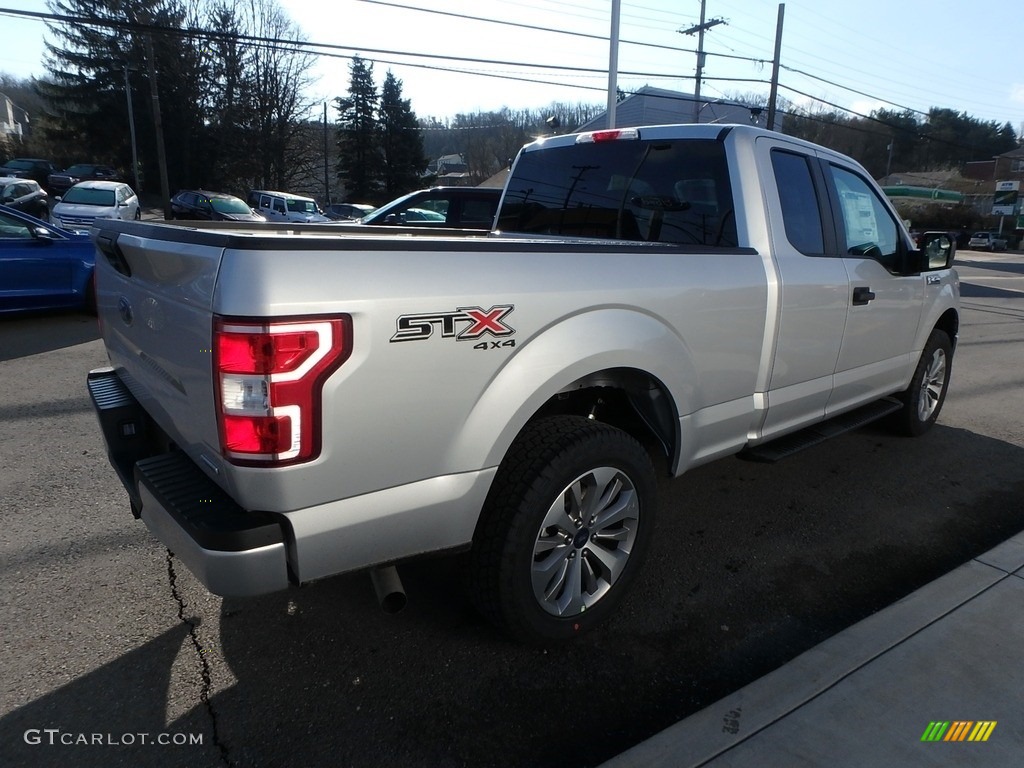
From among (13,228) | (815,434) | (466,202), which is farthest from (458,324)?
(13,228)

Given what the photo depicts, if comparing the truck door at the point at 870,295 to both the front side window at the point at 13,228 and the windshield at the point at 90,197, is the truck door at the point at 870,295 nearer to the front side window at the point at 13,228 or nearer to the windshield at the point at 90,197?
the front side window at the point at 13,228

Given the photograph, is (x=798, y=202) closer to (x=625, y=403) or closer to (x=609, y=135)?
(x=609, y=135)

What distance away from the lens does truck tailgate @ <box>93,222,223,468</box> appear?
6.15 feet

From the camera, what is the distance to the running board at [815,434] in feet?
11.5

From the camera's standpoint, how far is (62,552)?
3.23 metres

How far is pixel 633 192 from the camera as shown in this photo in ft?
12.0

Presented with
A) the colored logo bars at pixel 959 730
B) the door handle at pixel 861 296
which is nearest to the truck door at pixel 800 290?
the door handle at pixel 861 296

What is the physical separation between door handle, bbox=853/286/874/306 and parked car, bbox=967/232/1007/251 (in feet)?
185

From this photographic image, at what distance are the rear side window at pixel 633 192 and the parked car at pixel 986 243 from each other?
188 feet

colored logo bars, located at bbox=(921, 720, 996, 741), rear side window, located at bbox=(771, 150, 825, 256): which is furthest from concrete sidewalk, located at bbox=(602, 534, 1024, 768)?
rear side window, located at bbox=(771, 150, 825, 256)

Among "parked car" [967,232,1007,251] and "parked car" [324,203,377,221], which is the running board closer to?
"parked car" [324,203,377,221]

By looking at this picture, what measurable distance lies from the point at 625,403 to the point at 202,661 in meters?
1.98

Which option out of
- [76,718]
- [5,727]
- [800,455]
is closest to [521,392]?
[76,718]

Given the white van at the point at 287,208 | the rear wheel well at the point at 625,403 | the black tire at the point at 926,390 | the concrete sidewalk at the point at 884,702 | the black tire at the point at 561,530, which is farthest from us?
the white van at the point at 287,208
